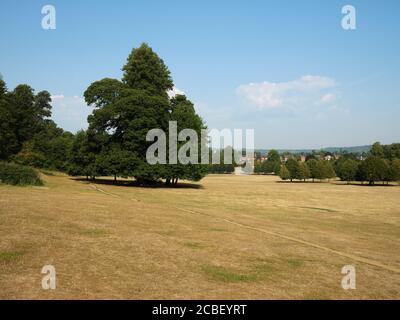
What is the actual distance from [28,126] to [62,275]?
6752 centimetres

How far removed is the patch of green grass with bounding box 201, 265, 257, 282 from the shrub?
27169 mm

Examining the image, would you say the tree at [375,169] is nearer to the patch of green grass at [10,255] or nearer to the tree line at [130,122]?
the tree line at [130,122]

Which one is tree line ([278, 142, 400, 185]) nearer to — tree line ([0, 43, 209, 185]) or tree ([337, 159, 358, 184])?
tree ([337, 159, 358, 184])

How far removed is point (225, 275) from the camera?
12320 mm

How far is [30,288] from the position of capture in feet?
32.0

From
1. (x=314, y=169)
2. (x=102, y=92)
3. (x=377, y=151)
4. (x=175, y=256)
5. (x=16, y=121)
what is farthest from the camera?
(x=377, y=151)

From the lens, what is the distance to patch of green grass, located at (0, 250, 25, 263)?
11702 mm

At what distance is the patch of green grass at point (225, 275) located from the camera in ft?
39.2

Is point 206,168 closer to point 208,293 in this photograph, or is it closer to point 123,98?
point 123,98

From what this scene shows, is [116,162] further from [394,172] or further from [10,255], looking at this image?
[394,172]

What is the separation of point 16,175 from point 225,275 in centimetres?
2860

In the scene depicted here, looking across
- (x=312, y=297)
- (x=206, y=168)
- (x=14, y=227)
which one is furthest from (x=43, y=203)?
(x=206, y=168)
